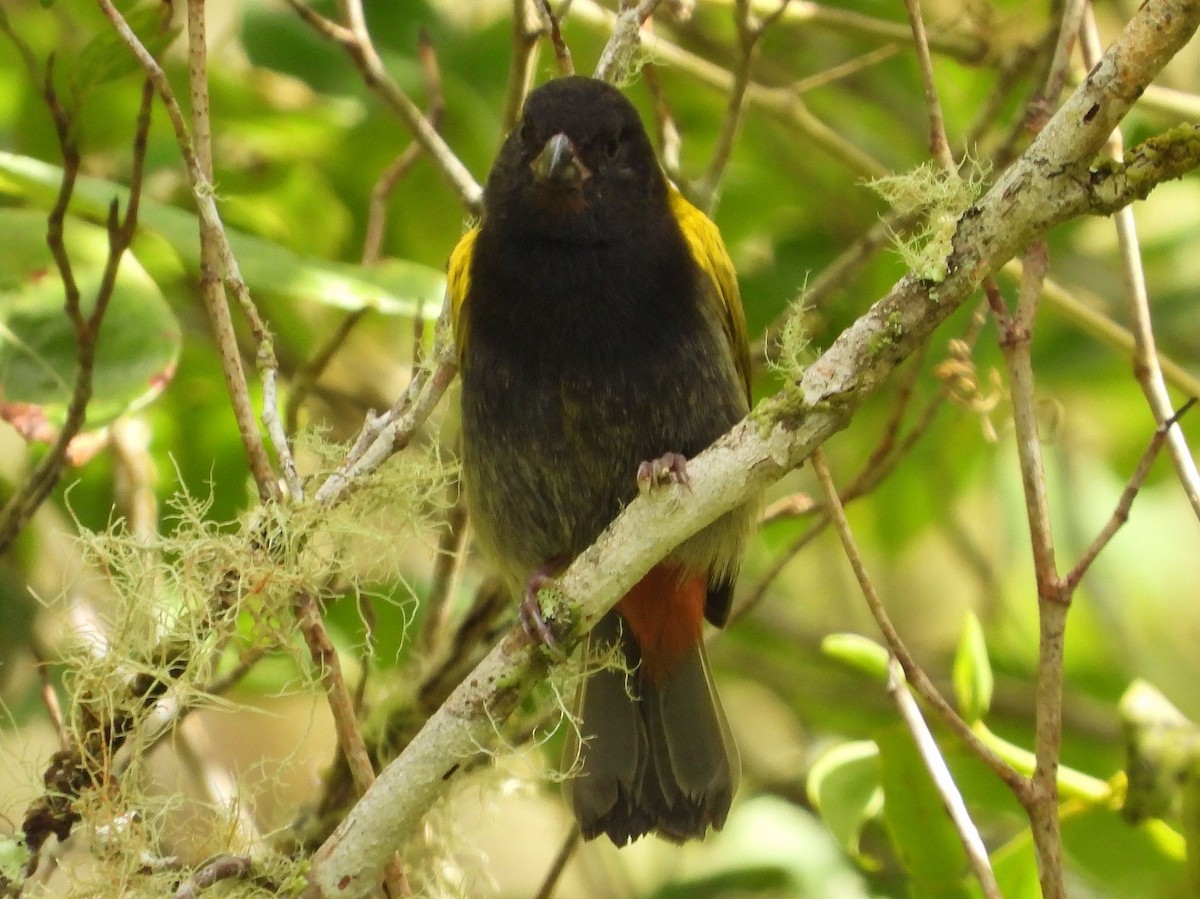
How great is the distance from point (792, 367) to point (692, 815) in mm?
1194

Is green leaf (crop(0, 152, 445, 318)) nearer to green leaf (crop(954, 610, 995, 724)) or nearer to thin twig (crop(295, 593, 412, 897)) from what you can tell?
thin twig (crop(295, 593, 412, 897))

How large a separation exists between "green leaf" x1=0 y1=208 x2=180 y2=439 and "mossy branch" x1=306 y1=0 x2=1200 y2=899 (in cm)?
87

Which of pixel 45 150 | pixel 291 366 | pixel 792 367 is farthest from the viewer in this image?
pixel 291 366

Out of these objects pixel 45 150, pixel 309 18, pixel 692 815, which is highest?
pixel 309 18

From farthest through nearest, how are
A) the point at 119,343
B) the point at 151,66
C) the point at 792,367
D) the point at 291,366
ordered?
the point at 291,366, the point at 119,343, the point at 151,66, the point at 792,367

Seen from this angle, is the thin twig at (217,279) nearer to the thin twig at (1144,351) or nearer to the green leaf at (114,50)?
the green leaf at (114,50)

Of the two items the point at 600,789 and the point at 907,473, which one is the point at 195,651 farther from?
the point at 907,473

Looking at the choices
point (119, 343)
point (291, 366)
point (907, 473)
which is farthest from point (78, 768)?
point (907, 473)

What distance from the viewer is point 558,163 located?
107 inches

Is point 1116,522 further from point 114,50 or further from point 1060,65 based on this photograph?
point 114,50

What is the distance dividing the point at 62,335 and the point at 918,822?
1702 millimetres

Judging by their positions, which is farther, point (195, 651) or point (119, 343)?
point (119, 343)

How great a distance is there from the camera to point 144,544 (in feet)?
7.11

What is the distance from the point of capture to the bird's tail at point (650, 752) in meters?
2.86
